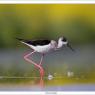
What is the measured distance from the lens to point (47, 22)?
362cm

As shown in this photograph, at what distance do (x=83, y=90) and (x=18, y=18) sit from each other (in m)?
0.63

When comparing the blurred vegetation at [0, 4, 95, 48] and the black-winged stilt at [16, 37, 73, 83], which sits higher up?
the blurred vegetation at [0, 4, 95, 48]

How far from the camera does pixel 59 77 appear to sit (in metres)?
3.62

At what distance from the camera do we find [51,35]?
3627mm

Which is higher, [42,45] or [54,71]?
Answer: [42,45]

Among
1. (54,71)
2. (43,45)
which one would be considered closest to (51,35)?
(43,45)

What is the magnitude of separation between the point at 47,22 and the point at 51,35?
0.29 ft

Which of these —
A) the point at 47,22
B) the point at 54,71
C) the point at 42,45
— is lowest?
the point at 54,71

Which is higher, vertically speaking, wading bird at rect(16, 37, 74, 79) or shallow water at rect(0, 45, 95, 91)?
wading bird at rect(16, 37, 74, 79)

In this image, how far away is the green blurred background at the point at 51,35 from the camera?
11.9 feet

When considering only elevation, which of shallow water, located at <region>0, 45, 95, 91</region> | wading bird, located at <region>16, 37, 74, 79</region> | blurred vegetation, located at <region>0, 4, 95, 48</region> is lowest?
shallow water, located at <region>0, 45, 95, 91</region>

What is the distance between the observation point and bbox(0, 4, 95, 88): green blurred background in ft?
11.9

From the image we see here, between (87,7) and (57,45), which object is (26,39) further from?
(87,7)

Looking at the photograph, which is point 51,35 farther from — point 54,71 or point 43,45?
point 54,71
